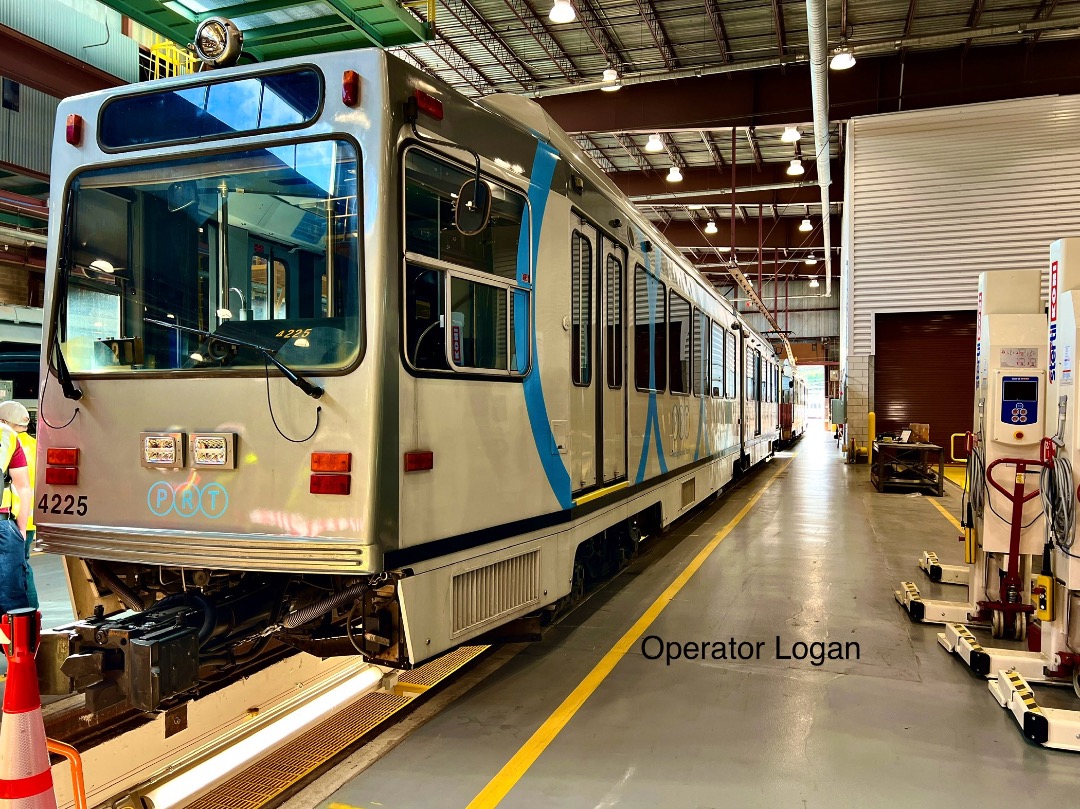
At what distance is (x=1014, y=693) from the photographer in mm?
4145

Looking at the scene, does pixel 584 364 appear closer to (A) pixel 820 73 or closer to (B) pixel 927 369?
(A) pixel 820 73

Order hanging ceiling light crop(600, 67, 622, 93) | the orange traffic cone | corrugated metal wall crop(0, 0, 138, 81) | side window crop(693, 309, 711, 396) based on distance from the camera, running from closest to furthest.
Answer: the orange traffic cone < corrugated metal wall crop(0, 0, 138, 81) < side window crop(693, 309, 711, 396) < hanging ceiling light crop(600, 67, 622, 93)

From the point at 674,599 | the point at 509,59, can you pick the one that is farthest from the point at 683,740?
the point at 509,59

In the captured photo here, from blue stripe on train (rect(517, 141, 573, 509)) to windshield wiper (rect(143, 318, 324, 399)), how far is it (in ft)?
4.65

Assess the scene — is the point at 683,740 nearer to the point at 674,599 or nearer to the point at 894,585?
the point at 674,599

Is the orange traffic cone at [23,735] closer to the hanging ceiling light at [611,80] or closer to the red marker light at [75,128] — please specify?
the red marker light at [75,128]

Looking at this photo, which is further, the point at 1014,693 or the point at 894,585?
the point at 894,585

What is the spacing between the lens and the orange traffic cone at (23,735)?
2592 mm

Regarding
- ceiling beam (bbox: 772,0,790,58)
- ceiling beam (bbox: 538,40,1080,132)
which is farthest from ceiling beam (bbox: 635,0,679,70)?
ceiling beam (bbox: 772,0,790,58)

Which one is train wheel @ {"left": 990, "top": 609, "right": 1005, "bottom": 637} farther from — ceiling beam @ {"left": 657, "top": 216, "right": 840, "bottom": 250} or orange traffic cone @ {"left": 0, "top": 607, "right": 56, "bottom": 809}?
ceiling beam @ {"left": 657, "top": 216, "right": 840, "bottom": 250}

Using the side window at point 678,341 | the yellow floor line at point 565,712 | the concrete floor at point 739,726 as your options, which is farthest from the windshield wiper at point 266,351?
the side window at point 678,341

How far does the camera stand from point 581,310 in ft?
17.5

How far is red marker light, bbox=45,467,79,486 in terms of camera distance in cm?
379

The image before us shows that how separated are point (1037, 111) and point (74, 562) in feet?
65.7
